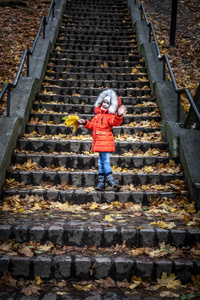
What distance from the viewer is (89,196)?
411 centimetres

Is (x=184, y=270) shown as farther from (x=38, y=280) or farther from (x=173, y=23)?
(x=173, y=23)

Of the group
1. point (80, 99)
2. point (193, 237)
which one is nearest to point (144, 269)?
point (193, 237)

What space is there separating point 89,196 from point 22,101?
265 cm

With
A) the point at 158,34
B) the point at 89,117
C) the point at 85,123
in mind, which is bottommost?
the point at 85,123

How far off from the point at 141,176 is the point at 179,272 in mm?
1948

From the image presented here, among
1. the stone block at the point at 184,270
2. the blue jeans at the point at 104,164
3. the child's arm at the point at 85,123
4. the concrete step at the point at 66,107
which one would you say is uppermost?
the concrete step at the point at 66,107


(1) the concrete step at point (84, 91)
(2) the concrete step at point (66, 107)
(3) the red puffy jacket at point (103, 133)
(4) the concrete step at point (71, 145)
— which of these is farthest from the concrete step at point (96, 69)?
(3) the red puffy jacket at point (103, 133)

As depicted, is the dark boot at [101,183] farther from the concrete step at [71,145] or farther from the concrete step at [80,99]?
the concrete step at [80,99]

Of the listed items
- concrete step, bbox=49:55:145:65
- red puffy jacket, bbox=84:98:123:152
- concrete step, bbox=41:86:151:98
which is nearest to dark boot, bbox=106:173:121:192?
red puffy jacket, bbox=84:98:123:152

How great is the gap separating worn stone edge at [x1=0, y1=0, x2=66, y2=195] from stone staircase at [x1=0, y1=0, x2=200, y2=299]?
0.68 ft

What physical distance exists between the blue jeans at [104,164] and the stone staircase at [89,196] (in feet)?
0.63

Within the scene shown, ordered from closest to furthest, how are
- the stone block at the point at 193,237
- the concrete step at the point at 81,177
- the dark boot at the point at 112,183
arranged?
the stone block at the point at 193,237, the dark boot at the point at 112,183, the concrete step at the point at 81,177

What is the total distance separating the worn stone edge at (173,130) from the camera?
410cm

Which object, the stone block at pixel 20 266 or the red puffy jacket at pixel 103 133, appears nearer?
the stone block at pixel 20 266
